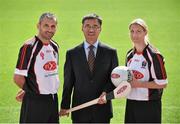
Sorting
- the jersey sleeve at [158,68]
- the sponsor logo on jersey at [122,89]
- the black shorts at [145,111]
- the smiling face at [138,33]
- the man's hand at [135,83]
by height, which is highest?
the smiling face at [138,33]

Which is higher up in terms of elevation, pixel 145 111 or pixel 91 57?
pixel 91 57

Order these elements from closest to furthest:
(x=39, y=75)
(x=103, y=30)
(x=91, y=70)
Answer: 1. (x=39, y=75)
2. (x=91, y=70)
3. (x=103, y=30)

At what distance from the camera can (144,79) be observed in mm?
5238

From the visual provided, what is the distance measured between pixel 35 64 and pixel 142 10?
14204 mm

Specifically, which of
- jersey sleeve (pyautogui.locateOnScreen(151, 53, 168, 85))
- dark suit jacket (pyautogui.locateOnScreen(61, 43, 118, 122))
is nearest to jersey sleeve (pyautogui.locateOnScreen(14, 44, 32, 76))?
dark suit jacket (pyautogui.locateOnScreen(61, 43, 118, 122))

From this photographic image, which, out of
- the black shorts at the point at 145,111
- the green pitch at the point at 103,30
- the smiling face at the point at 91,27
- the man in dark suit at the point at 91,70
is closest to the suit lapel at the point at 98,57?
the man in dark suit at the point at 91,70

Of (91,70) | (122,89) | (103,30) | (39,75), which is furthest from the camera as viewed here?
(103,30)

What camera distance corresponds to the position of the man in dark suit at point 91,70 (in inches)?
209

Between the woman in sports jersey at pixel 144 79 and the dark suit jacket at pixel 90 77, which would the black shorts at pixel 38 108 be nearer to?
the dark suit jacket at pixel 90 77

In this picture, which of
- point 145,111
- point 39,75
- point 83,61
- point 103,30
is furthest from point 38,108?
point 103,30

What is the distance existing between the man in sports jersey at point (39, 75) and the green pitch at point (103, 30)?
2.33m

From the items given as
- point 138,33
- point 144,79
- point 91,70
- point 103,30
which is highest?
point 103,30

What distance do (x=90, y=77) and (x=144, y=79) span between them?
0.64 m

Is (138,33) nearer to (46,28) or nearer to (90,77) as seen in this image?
(90,77)
